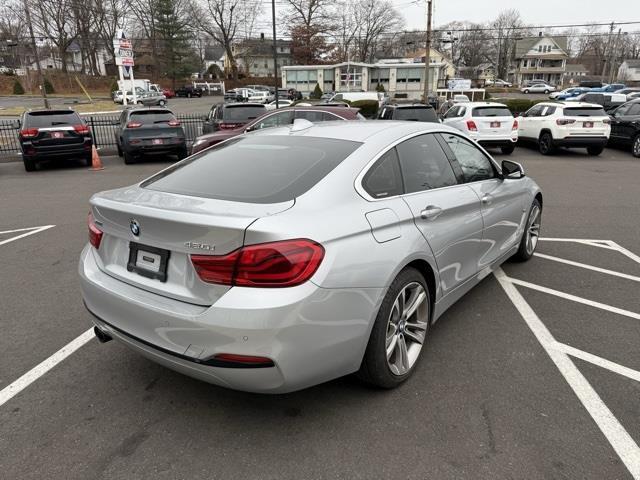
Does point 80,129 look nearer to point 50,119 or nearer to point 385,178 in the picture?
point 50,119

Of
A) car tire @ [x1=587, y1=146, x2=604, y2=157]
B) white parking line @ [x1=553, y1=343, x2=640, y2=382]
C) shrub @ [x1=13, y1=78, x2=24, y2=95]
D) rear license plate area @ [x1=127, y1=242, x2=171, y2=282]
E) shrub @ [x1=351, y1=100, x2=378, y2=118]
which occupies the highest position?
shrub @ [x1=13, y1=78, x2=24, y2=95]

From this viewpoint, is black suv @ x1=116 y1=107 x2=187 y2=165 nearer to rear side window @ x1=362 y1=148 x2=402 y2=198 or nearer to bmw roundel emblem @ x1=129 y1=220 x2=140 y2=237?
rear side window @ x1=362 y1=148 x2=402 y2=198

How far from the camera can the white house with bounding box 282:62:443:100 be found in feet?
195

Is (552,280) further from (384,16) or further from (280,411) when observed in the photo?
(384,16)

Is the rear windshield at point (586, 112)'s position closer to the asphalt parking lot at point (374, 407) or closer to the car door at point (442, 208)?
the asphalt parking lot at point (374, 407)

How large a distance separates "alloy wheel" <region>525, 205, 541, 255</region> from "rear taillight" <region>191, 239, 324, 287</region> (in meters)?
3.58

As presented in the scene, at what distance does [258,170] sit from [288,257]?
98 cm

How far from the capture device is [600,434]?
101 inches

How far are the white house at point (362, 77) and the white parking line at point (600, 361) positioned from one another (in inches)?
2260

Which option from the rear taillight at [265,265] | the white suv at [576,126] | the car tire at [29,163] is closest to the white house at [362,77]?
the white suv at [576,126]

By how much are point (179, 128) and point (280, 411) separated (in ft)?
40.1

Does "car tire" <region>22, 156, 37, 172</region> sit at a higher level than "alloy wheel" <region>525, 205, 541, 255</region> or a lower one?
lower

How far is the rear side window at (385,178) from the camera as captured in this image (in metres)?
2.84

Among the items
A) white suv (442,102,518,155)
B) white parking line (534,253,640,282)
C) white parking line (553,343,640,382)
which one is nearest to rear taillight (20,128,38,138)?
white suv (442,102,518,155)
